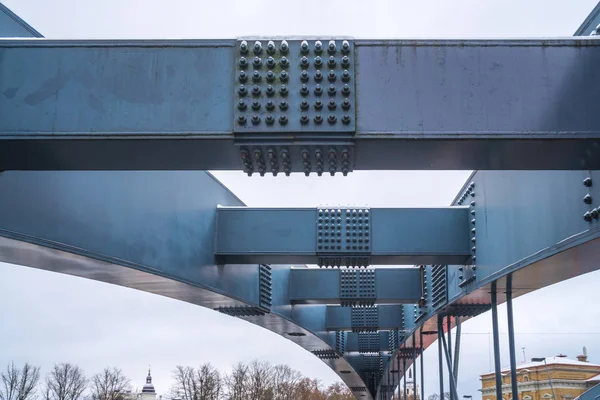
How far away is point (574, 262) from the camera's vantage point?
10047 millimetres

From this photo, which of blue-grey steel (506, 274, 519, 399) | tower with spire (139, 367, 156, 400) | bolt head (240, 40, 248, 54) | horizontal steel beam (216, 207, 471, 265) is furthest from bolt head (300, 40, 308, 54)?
tower with spire (139, 367, 156, 400)

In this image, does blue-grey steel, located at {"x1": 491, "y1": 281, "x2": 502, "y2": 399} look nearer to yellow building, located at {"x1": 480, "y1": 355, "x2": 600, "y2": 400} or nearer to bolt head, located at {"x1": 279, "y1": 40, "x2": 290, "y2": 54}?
bolt head, located at {"x1": 279, "y1": 40, "x2": 290, "y2": 54}

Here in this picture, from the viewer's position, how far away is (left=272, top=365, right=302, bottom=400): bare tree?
8469 cm

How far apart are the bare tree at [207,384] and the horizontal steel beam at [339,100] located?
72.9m

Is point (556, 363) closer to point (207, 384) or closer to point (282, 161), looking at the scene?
point (207, 384)

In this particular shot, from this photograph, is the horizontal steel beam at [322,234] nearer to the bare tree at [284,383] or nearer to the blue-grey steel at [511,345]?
the blue-grey steel at [511,345]

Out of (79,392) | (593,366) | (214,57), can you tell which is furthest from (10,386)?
(214,57)

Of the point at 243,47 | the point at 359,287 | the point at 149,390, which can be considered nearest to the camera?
the point at 243,47

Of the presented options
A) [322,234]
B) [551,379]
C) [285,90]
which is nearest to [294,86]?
[285,90]

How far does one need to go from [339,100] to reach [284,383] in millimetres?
84615

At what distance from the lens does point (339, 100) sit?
730 cm

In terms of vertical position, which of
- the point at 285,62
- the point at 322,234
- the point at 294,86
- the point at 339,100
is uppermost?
the point at 322,234

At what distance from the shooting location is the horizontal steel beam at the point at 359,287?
843 inches

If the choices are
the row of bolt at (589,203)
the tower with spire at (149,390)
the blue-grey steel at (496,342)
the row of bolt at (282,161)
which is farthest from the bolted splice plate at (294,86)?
the tower with spire at (149,390)
